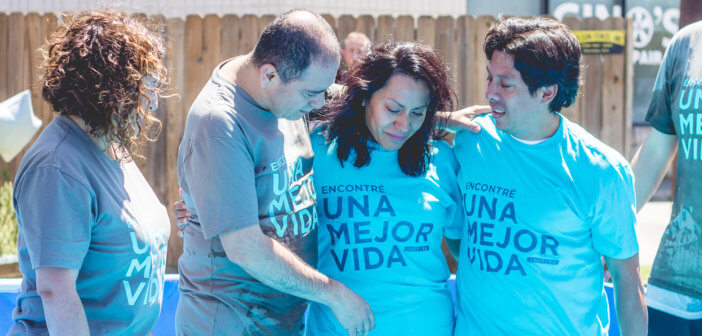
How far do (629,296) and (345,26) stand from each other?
4131mm

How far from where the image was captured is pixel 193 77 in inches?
224

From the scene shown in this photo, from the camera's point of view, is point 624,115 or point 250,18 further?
point 624,115

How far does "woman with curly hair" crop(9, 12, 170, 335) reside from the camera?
1730 millimetres

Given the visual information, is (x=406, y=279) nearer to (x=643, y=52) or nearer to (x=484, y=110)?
(x=484, y=110)

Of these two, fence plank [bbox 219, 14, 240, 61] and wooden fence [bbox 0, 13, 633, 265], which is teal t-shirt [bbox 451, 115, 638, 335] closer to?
wooden fence [bbox 0, 13, 633, 265]

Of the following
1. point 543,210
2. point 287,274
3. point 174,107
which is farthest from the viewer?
point 174,107

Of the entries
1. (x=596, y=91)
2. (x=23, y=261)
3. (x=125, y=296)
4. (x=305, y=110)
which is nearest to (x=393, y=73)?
(x=305, y=110)

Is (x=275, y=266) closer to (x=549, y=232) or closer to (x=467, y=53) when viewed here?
(x=549, y=232)

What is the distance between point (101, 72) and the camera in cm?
183

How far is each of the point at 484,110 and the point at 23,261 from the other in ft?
5.39

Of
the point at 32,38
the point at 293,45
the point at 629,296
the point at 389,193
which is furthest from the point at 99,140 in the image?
the point at 32,38

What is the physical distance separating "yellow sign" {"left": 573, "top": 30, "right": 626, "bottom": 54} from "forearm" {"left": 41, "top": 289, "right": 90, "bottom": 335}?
5.63 metres

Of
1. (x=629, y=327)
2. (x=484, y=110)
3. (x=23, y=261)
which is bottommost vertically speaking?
(x=629, y=327)

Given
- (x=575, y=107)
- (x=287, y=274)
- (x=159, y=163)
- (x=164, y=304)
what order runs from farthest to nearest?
(x=575, y=107)
(x=159, y=163)
(x=164, y=304)
(x=287, y=274)
